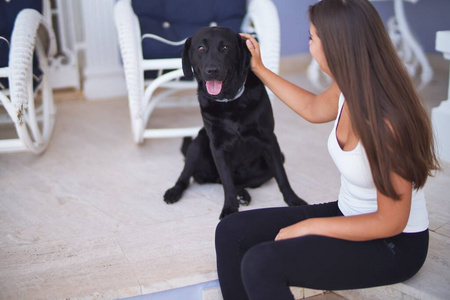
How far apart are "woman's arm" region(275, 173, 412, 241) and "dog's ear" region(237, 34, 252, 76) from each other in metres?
0.73

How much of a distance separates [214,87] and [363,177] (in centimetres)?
75

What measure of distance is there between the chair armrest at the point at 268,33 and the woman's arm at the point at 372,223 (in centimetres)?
137

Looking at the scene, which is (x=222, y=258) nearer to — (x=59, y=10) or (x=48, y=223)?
(x=48, y=223)

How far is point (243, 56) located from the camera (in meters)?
1.74

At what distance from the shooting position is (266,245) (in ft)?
3.67

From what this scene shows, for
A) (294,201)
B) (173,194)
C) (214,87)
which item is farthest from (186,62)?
(294,201)

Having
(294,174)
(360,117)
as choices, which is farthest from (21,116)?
(360,117)

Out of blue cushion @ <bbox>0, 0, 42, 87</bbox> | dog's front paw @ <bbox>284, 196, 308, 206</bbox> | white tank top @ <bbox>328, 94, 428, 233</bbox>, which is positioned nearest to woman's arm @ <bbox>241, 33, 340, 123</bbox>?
white tank top @ <bbox>328, 94, 428, 233</bbox>

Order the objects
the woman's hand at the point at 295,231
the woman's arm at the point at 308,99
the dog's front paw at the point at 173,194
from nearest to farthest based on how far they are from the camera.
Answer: the woman's hand at the point at 295,231
the woman's arm at the point at 308,99
the dog's front paw at the point at 173,194

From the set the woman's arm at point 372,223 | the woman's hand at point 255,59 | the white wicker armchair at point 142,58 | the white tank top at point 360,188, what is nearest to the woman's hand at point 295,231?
the woman's arm at point 372,223

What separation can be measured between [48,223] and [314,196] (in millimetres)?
971

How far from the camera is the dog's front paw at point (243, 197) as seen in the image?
6.38 ft

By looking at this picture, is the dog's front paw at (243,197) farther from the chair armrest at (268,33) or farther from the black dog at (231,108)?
the chair armrest at (268,33)

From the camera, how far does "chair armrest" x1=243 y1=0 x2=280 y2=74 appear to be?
7.90 feet
